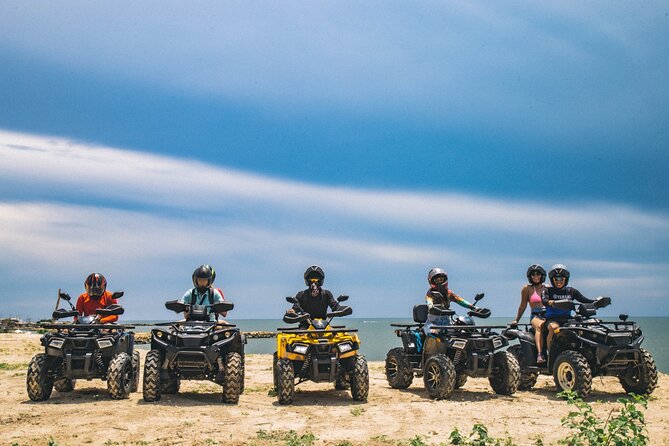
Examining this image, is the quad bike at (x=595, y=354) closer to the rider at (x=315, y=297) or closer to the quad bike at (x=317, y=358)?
the quad bike at (x=317, y=358)

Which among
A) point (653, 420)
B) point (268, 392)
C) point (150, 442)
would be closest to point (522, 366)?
point (653, 420)

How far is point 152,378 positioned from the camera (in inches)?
425

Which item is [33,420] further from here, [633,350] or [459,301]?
[633,350]

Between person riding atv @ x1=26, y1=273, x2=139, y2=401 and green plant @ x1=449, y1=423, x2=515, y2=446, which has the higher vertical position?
person riding atv @ x1=26, y1=273, x2=139, y2=401

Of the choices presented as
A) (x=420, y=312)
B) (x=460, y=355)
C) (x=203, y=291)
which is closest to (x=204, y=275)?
(x=203, y=291)

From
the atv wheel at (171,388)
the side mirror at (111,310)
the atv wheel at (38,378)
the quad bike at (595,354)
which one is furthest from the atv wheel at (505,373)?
the atv wheel at (38,378)

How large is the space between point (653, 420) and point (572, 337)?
9.20 feet

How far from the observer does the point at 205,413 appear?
396 inches

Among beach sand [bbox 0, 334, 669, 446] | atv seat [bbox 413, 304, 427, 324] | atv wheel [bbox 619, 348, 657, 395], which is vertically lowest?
beach sand [bbox 0, 334, 669, 446]

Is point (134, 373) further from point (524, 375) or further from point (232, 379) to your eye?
point (524, 375)

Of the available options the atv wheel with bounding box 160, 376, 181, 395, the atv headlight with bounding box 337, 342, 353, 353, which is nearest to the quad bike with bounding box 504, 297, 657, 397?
the atv headlight with bounding box 337, 342, 353, 353

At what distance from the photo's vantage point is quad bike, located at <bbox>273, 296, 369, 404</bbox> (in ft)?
36.5

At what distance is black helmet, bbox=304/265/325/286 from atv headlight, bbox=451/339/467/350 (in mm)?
2802

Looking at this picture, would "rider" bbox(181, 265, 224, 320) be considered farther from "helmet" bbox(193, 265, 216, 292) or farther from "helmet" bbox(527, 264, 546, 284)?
"helmet" bbox(527, 264, 546, 284)
